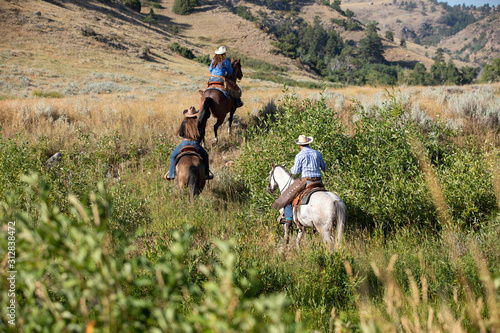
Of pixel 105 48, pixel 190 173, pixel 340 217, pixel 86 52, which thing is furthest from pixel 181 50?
pixel 340 217

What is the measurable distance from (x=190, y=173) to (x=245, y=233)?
2.04m

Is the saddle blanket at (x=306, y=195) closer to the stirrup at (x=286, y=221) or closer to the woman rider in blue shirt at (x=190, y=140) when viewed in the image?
the stirrup at (x=286, y=221)

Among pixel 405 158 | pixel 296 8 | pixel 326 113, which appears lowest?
pixel 405 158

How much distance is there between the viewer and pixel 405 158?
7.86 meters

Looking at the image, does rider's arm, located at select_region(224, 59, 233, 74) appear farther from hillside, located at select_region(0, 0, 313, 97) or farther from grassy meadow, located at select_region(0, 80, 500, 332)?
hillside, located at select_region(0, 0, 313, 97)

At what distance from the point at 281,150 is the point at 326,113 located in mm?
1499

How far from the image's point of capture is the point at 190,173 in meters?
7.35

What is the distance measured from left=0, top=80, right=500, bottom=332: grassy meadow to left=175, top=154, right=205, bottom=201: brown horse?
1.17 ft

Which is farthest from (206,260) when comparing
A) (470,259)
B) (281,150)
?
(281,150)

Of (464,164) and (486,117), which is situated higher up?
(486,117)

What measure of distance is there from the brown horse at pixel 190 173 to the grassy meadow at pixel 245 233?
356 mm

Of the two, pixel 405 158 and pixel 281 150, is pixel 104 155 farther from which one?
pixel 405 158

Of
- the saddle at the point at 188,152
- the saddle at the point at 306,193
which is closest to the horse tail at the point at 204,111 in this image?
the saddle at the point at 188,152

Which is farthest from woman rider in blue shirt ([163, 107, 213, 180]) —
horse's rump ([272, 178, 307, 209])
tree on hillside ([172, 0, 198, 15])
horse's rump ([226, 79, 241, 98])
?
tree on hillside ([172, 0, 198, 15])
